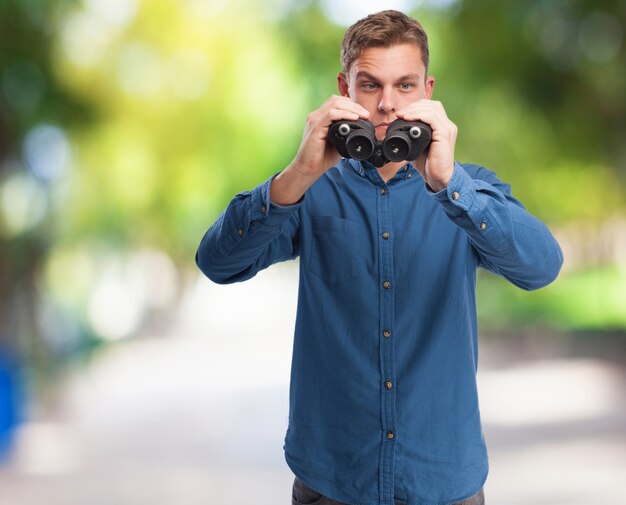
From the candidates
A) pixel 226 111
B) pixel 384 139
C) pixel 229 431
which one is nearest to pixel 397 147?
pixel 384 139

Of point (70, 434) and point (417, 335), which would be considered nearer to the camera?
point (417, 335)

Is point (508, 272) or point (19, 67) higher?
point (19, 67)

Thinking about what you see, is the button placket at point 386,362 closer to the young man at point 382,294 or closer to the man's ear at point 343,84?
the young man at point 382,294

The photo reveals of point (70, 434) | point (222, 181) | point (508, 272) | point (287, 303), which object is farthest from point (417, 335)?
point (287, 303)

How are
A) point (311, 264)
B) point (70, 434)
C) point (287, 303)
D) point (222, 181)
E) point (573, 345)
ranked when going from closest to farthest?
1. point (311, 264)
2. point (70, 434)
3. point (573, 345)
4. point (222, 181)
5. point (287, 303)

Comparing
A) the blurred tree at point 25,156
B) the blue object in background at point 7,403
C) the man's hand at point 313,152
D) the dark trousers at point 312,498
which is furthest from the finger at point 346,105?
the blurred tree at point 25,156

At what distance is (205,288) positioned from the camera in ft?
61.8

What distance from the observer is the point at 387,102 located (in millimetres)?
1484

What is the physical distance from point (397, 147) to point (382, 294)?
9.8 inches

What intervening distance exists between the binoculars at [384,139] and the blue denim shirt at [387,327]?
9 cm

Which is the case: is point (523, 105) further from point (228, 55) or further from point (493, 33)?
point (228, 55)

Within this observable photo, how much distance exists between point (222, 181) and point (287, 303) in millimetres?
6890

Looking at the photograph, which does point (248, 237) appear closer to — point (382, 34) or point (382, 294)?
point (382, 294)

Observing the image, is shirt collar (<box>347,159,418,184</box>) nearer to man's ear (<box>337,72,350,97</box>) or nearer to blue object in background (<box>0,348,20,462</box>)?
man's ear (<box>337,72,350,97</box>)
